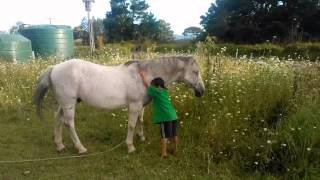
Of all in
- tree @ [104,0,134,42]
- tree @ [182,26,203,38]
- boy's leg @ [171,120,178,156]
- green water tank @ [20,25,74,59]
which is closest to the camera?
boy's leg @ [171,120,178,156]

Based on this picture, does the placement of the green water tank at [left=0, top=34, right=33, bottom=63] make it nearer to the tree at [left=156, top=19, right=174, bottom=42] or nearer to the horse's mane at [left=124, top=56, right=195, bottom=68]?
the horse's mane at [left=124, top=56, right=195, bottom=68]

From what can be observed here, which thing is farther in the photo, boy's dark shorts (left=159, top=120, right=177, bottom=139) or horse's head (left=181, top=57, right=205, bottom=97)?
horse's head (left=181, top=57, right=205, bottom=97)

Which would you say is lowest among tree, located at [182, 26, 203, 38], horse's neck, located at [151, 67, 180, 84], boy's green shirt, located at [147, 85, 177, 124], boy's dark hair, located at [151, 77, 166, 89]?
boy's green shirt, located at [147, 85, 177, 124]

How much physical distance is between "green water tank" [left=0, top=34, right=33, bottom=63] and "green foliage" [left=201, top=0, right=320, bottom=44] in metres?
24.4

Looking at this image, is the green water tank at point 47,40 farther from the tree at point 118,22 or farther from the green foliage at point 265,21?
the tree at point 118,22

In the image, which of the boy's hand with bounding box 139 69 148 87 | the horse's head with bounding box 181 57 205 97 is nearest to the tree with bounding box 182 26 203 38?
the horse's head with bounding box 181 57 205 97

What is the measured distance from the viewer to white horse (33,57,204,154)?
239 inches

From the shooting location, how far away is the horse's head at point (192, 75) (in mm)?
6148

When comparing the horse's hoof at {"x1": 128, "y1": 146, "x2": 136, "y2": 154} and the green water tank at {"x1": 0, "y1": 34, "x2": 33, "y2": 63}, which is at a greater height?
the green water tank at {"x1": 0, "y1": 34, "x2": 33, "y2": 63}

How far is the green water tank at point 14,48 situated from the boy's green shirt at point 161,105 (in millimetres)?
11342

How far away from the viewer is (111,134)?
7.31 meters

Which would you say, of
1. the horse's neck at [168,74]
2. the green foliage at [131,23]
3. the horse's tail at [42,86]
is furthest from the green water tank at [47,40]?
the green foliage at [131,23]

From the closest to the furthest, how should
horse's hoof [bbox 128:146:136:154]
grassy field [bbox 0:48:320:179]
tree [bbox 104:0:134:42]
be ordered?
grassy field [bbox 0:48:320:179] → horse's hoof [bbox 128:146:136:154] → tree [bbox 104:0:134:42]

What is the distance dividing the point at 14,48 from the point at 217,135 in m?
13.1
